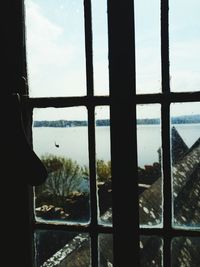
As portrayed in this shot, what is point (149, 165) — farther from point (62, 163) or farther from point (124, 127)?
point (62, 163)

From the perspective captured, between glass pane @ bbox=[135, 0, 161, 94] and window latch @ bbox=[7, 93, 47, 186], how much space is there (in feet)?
1.15

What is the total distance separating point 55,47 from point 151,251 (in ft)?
2.22

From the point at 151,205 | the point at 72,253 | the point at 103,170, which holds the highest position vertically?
the point at 103,170

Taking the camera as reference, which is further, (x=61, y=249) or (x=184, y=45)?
(x=61, y=249)

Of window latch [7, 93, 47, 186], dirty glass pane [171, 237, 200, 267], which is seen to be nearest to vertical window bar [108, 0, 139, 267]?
dirty glass pane [171, 237, 200, 267]

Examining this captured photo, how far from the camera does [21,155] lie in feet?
3.30

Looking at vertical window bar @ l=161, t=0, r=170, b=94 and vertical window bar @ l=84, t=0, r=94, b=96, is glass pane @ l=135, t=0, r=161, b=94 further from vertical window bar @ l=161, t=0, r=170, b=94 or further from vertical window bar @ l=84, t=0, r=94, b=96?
vertical window bar @ l=84, t=0, r=94, b=96

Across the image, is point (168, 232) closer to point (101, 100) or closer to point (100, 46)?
point (101, 100)

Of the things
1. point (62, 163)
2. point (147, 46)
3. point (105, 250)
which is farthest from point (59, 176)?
point (147, 46)

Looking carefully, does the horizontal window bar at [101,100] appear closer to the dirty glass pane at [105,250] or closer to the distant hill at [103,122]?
the distant hill at [103,122]

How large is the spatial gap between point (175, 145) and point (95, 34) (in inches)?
15.7

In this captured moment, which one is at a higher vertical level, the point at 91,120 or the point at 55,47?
the point at 55,47

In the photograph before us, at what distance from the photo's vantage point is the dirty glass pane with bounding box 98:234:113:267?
3.45 ft

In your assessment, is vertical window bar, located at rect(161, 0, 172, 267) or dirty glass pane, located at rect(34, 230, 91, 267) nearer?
vertical window bar, located at rect(161, 0, 172, 267)
